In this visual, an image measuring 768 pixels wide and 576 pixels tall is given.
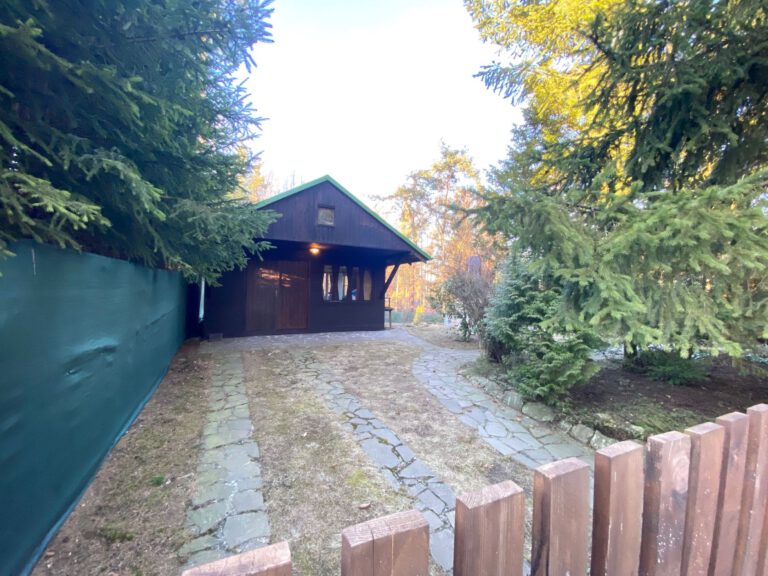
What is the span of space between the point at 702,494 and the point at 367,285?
30.9 ft

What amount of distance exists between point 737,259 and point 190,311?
9212 mm

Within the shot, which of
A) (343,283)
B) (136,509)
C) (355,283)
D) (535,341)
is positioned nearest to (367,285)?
(355,283)

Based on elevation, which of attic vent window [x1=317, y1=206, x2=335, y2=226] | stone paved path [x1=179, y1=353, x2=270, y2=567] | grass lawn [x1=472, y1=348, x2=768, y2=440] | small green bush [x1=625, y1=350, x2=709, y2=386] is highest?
attic vent window [x1=317, y1=206, x2=335, y2=226]

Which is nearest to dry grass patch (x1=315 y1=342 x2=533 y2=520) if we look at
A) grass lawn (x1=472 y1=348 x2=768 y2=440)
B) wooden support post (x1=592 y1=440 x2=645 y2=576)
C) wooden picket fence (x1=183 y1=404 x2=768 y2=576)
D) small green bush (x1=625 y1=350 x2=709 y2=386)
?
grass lawn (x1=472 y1=348 x2=768 y2=440)

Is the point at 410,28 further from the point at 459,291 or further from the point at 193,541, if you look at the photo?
the point at 193,541

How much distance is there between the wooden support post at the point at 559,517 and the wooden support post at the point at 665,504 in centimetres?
23

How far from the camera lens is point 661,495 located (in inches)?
33.7

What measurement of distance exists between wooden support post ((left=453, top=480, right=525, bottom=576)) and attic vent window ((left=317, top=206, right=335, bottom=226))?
317 inches

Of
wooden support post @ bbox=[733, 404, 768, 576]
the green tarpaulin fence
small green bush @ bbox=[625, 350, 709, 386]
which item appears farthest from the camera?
small green bush @ bbox=[625, 350, 709, 386]

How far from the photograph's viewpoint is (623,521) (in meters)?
0.84

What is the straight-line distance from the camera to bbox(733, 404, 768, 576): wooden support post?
3.29 feet

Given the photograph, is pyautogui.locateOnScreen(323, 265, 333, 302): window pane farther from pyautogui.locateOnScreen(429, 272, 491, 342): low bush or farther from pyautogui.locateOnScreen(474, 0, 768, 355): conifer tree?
pyautogui.locateOnScreen(474, 0, 768, 355): conifer tree

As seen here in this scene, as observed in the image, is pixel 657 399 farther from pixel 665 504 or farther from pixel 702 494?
pixel 665 504

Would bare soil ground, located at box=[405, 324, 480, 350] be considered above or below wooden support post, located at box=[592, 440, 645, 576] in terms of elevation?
below
